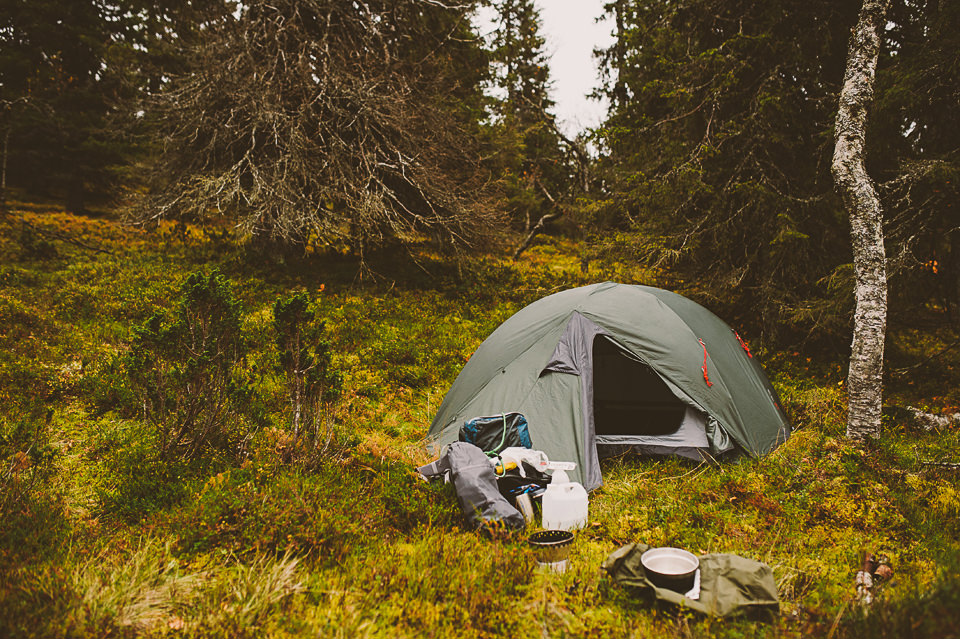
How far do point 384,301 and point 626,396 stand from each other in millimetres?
5798

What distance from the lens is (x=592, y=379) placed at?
595 cm

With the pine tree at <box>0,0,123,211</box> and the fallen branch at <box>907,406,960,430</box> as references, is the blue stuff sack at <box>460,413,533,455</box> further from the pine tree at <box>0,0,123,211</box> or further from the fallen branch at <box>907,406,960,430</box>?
the pine tree at <box>0,0,123,211</box>

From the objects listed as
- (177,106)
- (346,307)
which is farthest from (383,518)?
(177,106)

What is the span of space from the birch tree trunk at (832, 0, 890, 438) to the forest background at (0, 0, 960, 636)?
0.71 meters

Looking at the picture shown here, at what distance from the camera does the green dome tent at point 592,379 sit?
17.4 feet

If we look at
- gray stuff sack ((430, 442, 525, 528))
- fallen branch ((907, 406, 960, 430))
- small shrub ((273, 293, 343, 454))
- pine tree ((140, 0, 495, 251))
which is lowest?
fallen branch ((907, 406, 960, 430))

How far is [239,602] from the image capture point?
9.29 feet

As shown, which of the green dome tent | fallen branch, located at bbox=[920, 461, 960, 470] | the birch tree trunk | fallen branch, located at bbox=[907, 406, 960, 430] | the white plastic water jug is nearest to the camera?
the white plastic water jug

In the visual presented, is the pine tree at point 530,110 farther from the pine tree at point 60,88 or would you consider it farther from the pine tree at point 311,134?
the pine tree at point 60,88

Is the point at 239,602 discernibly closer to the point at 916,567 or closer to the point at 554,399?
the point at 554,399

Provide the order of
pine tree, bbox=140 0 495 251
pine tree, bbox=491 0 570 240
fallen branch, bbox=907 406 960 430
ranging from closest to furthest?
fallen branch, bbox=907 406 960 430 < pine tree, bbox=140 0 495 251 < pine tree, bbox=491 0 570 240

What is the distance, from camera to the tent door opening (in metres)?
7.04

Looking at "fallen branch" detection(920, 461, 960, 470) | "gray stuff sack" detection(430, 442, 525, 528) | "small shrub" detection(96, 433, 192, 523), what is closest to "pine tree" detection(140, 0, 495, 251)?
"small shrub" detection(96, 433, 192, 523)

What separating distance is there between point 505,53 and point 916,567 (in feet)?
53.7
